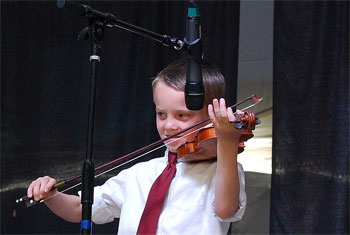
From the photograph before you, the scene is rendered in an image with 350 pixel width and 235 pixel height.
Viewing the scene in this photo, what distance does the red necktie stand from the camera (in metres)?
1.66

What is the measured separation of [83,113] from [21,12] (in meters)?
0.58

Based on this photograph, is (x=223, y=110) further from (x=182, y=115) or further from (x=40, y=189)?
(x=40, y=189)

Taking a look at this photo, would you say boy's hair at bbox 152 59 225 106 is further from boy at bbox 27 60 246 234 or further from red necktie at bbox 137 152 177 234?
red necktie at bbox 137 152 177 234

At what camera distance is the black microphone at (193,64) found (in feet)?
4.65

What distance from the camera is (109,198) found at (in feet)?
6.13

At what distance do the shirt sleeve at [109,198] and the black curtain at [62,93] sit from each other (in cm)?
93

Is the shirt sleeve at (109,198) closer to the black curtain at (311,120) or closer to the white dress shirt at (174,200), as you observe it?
the white dress shirt at (174,200)

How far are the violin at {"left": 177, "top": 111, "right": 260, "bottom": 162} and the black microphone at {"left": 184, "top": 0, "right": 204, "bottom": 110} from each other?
0.38ft

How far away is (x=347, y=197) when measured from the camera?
2.48m

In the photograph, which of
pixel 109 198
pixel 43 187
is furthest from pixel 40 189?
pixel 109 198

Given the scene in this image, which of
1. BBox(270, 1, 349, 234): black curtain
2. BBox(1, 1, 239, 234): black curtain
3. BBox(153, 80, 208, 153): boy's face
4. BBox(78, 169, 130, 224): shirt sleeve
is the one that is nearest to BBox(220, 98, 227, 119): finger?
BBox(153, 80, 208, 153): boy's face

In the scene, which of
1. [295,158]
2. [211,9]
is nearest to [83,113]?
[211,9]

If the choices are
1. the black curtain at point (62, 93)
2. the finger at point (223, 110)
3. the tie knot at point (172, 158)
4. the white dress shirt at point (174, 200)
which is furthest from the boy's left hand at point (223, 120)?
the black curtain at point (62, 93)

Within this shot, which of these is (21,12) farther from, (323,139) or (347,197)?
(347,197)
